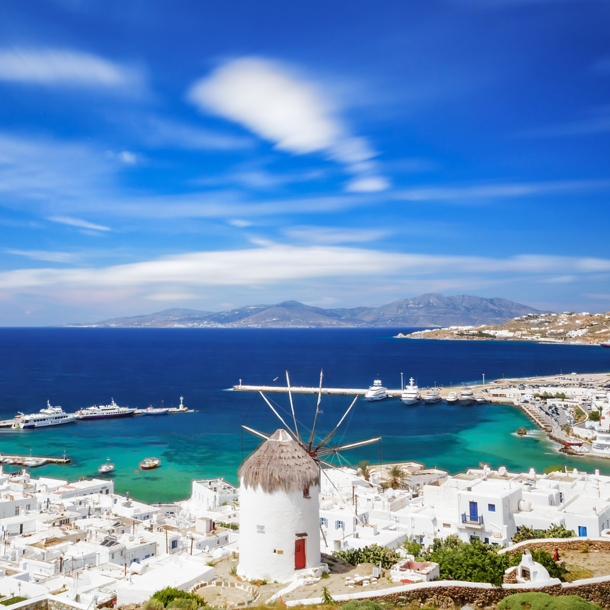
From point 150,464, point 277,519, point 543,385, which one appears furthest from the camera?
point 543,385

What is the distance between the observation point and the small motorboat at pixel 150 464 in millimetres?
57756

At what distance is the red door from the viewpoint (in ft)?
51.6

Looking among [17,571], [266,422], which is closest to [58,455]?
[266,422]

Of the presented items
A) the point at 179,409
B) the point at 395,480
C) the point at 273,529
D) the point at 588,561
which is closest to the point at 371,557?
the point at 273,529

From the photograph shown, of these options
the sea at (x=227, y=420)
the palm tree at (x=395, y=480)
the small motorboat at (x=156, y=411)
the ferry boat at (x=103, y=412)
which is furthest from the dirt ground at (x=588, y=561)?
the ferry boat at (x=103, y=412)

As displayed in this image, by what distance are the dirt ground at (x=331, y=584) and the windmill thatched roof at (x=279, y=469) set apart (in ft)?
7.87

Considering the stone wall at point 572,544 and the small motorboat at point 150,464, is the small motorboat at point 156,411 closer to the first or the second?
the small motorboat at point 150,464

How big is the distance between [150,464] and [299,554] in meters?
45.9

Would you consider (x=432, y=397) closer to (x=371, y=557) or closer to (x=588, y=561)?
(x=371, y=557)

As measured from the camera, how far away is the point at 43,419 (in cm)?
8400

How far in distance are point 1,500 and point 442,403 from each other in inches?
3109

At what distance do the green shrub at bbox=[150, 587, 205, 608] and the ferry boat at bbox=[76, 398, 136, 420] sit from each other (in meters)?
80.5

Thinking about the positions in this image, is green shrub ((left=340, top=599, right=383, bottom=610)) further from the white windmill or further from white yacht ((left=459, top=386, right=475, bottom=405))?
white yacht ((left=459, top=386, right=475, bottom=405))

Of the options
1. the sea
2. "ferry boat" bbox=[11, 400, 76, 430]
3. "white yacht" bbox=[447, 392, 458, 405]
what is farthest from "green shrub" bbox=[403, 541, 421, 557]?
"white yacht" bbox=[447, 392, 458, 405]
